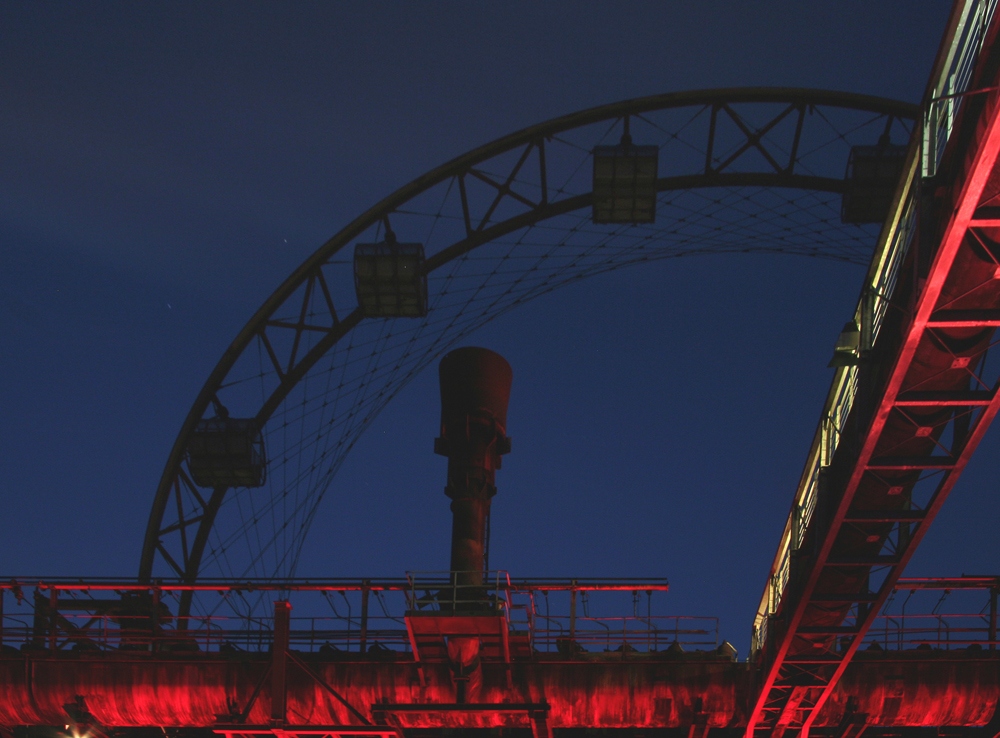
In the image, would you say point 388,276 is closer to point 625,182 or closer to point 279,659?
point 625,182

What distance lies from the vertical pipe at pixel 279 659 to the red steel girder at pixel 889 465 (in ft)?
29.0

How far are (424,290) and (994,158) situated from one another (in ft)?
66.7

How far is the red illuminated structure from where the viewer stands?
16703 millimetres

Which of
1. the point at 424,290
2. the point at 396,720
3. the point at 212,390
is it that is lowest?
the point at 396,720

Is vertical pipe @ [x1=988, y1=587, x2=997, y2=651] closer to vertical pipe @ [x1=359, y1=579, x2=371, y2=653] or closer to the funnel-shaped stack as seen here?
the funnel-shaped stack

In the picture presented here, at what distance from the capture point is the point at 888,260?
57.2 ft

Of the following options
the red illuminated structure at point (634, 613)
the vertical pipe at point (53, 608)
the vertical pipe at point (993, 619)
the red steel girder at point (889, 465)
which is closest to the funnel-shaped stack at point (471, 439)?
the red illuminated structure at point (634, 613)

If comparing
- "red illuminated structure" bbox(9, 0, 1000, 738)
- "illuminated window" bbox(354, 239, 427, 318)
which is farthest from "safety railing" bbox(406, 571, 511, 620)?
"illuminated window" bbox(354, 239, 427, 318)

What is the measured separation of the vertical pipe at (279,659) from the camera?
24.1 metres

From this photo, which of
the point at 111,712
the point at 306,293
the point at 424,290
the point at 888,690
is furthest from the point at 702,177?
the point at 111,712

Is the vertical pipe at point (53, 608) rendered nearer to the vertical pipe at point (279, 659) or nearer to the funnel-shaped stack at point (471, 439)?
the vertical pipe at point (279, 659)

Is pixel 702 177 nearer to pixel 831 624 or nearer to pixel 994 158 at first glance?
pixel 831 624

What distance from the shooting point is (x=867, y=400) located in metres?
17.7

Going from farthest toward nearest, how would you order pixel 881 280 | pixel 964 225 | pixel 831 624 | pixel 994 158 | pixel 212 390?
pixel 212 390
pixel 831 624
pixel 881 280
pixel 964 225
pixel 994 158
